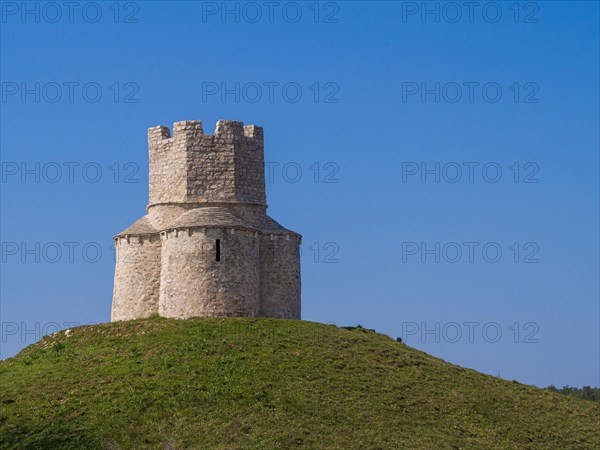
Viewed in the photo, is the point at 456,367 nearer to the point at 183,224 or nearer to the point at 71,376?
the point at 183,224

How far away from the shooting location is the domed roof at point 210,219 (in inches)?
2009

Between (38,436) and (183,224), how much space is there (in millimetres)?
15181

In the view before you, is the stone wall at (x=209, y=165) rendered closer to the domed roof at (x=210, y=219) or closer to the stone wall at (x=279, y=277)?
the domed roof at (x=210, y=219)

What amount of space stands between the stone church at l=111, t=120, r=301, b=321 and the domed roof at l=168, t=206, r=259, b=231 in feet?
0.16

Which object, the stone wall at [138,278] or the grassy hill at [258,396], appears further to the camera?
the stone wall at [138,278]

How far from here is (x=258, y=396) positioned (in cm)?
4162

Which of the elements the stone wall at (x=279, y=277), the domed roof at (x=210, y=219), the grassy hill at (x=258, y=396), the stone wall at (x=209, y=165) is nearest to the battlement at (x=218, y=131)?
the stone wall at (x=209, y=165)

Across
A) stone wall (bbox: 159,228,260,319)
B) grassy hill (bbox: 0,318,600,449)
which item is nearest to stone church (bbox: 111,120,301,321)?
stone wall (bbox: 159,228,260,319)

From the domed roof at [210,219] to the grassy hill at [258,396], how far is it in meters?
4.78

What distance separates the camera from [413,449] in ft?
127

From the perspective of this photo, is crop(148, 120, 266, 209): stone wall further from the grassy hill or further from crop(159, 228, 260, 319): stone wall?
the grassy hill

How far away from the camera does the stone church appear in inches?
2016

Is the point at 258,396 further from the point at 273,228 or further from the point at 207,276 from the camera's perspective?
the point at 273,228

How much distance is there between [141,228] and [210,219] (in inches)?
180
